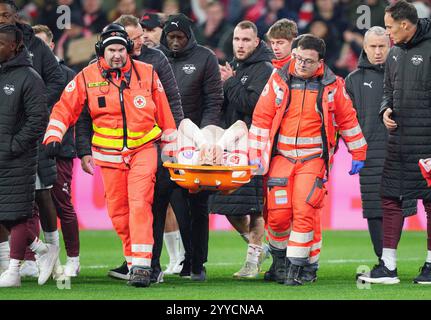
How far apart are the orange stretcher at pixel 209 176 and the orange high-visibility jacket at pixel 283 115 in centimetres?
41

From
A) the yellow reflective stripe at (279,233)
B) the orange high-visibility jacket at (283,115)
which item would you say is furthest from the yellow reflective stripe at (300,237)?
the orange high-visibility jacket at (283,115)

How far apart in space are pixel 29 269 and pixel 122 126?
7.02ft

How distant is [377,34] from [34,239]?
142 inches

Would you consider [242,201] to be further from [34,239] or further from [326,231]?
[326,231]

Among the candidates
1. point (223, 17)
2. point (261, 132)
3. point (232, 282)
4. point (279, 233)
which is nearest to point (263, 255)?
point (232, 282)

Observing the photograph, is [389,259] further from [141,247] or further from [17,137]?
[17,137]

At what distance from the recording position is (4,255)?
10.9m

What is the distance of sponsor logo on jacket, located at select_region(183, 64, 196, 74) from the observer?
11141 mm

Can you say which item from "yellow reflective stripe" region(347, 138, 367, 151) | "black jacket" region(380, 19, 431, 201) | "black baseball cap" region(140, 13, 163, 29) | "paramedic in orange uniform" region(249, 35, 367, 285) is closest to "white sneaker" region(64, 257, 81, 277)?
"paramedic in orange uniform" region(249, 35, 367, 285)

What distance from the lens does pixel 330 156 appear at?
1039 cm

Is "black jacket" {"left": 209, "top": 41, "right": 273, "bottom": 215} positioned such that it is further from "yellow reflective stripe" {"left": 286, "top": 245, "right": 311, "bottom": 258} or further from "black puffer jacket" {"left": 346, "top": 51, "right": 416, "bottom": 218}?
"yellow reflective stripe" {"left": 286, "top": 245, "right": 311, "bottom": 258}

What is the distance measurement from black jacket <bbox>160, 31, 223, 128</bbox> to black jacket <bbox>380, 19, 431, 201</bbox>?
1.64 m

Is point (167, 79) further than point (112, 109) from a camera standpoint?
Yes

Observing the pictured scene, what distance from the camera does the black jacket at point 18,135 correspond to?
10.1m
